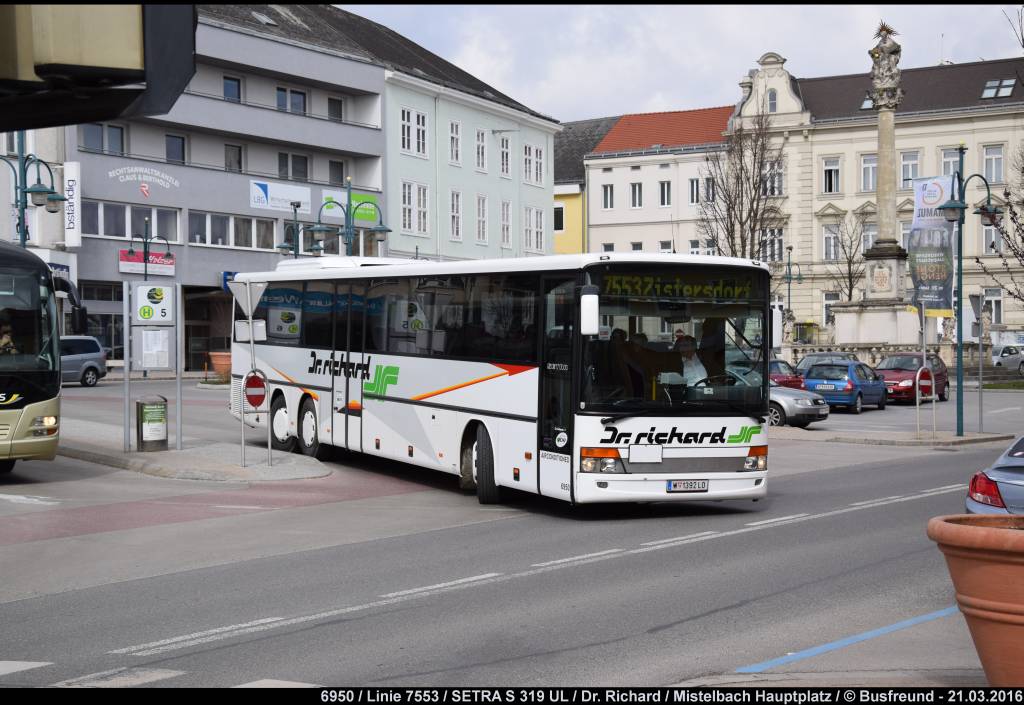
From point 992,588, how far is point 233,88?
55232 mm

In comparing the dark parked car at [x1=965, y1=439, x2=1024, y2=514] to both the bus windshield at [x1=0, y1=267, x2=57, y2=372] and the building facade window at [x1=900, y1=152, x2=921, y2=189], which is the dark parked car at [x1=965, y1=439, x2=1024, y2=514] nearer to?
the bus windshield at [x1=0, y1=267, x2=57, y2=372]

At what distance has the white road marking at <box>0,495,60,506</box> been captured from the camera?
1656 centimetres

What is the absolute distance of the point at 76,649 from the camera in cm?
838

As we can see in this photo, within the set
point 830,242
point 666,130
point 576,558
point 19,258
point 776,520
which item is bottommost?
point 776,520

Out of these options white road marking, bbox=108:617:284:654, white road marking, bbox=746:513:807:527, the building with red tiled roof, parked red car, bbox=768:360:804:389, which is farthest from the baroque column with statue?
white road marking, bbox=108:617:284:654

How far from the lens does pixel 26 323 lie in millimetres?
18188

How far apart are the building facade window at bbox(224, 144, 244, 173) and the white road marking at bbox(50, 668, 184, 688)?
5206cm

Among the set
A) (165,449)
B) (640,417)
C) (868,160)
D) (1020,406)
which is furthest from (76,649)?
(868,160)

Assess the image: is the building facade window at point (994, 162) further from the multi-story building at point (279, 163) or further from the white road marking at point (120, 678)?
the white road marking at point (120, 678)

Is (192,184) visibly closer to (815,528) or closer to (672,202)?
(672,202)

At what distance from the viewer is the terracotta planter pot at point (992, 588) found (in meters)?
5.79

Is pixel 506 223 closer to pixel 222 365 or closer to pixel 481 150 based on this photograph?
pixel 481 150

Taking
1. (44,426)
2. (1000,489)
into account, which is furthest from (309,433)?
(1000,489)

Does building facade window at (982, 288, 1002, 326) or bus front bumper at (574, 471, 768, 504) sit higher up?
building facade window at (982, 288, 1002, 326)
